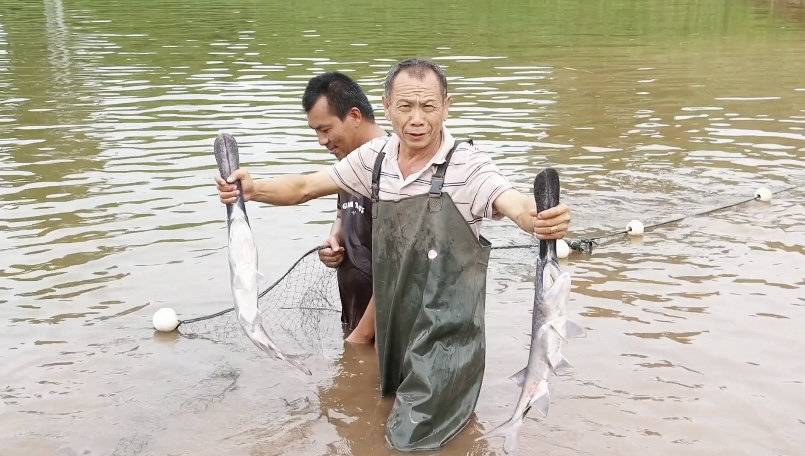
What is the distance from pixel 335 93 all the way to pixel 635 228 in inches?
141

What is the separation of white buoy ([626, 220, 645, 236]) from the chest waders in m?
3.75

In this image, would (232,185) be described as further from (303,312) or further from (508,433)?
(303,312)

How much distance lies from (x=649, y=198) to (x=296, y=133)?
490 centimetres

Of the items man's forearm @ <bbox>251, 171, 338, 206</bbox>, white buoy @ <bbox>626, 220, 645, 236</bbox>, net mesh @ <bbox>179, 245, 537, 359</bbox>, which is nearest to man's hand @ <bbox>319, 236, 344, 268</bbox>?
net mesh @ <bbox>179, 245, 537, 359</bbox>

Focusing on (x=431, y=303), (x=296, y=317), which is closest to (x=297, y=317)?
(x=296, y=317)

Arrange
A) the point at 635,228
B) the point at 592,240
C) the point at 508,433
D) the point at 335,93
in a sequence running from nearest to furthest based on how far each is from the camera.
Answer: the point at 508,433 → the point at 335,93 → the point at 592,240 → the point at 635,228

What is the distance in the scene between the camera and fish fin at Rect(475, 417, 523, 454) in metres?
4.36

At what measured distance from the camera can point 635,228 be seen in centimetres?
823

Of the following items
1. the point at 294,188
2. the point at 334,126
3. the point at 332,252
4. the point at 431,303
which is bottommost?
the point at 332,252

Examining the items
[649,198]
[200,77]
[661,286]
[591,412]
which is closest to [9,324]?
[591,412]

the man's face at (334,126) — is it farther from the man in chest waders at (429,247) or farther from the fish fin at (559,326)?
the fish fin at (559,326)

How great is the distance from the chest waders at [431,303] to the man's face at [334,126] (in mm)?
935

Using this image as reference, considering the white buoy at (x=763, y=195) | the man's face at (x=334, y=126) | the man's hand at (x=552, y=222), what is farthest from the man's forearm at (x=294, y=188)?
the white buoy at (x=763, y=195)

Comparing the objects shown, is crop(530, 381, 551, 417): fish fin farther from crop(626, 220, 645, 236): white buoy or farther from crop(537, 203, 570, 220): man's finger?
crop(626, 220, 645, 236): white buoy
